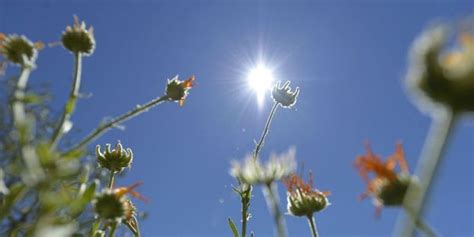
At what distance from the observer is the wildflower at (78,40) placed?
11.3ft

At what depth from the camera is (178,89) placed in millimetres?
3934

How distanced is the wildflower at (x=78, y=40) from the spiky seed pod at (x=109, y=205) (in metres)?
1.13

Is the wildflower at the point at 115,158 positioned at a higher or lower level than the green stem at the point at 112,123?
higher

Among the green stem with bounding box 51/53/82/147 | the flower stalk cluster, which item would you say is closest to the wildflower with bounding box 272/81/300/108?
the flower stalk cluster

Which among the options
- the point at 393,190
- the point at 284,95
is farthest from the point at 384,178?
the point at 284,95

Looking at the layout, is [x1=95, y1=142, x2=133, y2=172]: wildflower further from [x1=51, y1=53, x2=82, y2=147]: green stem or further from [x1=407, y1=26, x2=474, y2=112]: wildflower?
[x1=407, y1=26, x2=474, y2=112]: wildflower

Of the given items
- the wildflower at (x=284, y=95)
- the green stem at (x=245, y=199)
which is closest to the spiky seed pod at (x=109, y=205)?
the green stem at (x=245, y=199)

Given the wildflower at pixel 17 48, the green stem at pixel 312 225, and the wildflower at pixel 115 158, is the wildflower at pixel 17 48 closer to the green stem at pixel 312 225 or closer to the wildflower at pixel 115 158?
the wildflower at pixel 115 158

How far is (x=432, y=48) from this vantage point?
1.51 metres

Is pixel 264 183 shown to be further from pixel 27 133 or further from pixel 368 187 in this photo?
pixel 27 133

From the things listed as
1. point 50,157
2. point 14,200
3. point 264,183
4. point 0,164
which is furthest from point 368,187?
point 0,164

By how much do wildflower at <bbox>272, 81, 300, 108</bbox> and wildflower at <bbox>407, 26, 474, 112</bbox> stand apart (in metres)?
3.76

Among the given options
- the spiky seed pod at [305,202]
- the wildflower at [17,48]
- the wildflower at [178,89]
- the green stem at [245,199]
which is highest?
the wildflower at [178,89]

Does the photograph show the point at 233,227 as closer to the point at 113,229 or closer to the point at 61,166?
the point at 113,229
